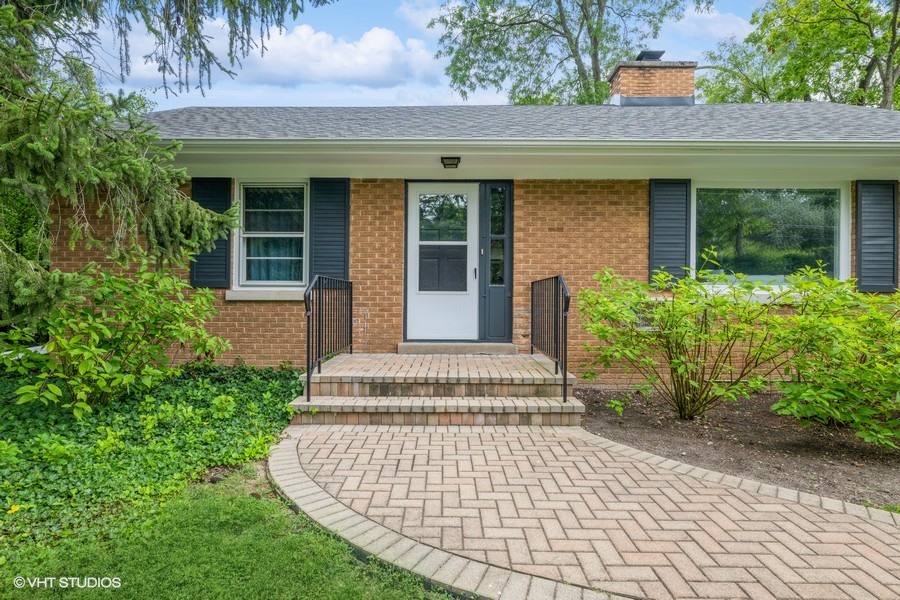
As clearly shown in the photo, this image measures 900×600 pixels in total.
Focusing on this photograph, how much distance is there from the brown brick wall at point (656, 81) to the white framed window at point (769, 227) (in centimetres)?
307

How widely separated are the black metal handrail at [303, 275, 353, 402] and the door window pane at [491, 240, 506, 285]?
173 cm

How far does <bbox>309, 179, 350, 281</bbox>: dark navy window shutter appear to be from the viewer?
5.88 metres

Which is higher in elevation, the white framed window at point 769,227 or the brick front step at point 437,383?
the white framed window at point 769,227

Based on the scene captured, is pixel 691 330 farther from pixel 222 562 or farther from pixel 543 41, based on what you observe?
pixel 543 41

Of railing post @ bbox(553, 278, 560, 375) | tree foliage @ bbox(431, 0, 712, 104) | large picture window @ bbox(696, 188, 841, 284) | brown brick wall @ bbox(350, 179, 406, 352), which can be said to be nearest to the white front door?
brown brick wall @ bbox(350, 179, 406, 352)

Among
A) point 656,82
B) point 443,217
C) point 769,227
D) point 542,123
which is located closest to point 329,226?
point 443,217

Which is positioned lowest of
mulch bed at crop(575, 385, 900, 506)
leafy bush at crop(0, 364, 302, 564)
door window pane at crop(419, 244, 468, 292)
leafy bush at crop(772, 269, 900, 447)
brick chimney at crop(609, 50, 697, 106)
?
mulch bed at crop(575, 385, 900, 506)

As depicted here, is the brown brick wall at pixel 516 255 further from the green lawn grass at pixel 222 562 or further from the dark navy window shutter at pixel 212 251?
the green lawn grass at pixel 222 562

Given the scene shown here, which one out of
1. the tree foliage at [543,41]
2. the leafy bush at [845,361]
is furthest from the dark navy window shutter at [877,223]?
the tree foliage at [543,41]

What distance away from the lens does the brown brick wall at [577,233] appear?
581 centimetres

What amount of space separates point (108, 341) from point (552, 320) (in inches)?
162

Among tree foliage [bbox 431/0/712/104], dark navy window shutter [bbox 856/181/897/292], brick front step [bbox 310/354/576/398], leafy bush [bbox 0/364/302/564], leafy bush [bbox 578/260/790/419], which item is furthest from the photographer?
tree foliage [bbox 431/0/712/104]

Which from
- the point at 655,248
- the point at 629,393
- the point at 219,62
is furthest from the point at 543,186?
the point at 219,62

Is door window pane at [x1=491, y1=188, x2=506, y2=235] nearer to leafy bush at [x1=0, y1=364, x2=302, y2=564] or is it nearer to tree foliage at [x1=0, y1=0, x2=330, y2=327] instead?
tree foliage at [x1=0, y1=0, x2=330, y2=327]
